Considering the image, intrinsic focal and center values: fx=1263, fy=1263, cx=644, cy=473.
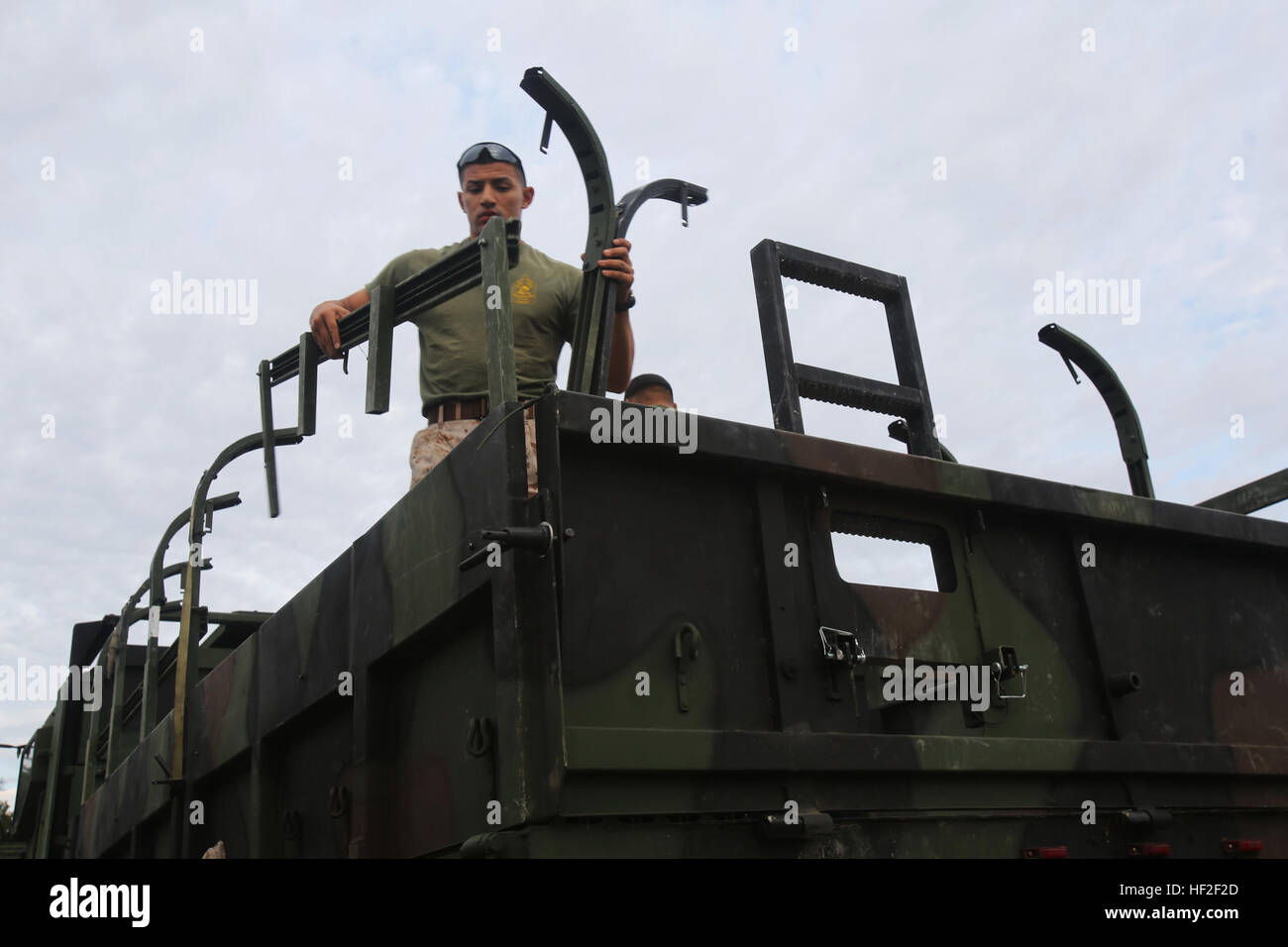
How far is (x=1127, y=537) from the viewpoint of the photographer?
342 cm

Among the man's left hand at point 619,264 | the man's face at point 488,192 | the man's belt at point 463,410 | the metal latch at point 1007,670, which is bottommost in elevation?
the metal latch at point 1007,670

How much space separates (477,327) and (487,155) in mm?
645

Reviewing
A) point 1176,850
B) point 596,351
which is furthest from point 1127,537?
point 596,351

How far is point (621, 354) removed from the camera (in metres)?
3.79

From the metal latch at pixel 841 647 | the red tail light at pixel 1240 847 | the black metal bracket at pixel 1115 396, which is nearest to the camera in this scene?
the metal latch at pixel 841 647

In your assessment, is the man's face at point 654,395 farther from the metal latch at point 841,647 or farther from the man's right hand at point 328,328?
the metal latch at point 841,647

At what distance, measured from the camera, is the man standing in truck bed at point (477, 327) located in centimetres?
371

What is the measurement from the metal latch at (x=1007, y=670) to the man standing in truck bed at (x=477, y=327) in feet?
4.58

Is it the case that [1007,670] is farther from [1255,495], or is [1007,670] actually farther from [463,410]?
[463,410]

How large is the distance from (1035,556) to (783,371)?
0.81 m

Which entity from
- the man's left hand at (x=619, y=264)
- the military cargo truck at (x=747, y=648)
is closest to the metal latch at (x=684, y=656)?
the military cargo truck at (x=747, y=648)

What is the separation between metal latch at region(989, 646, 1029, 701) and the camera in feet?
9.87
